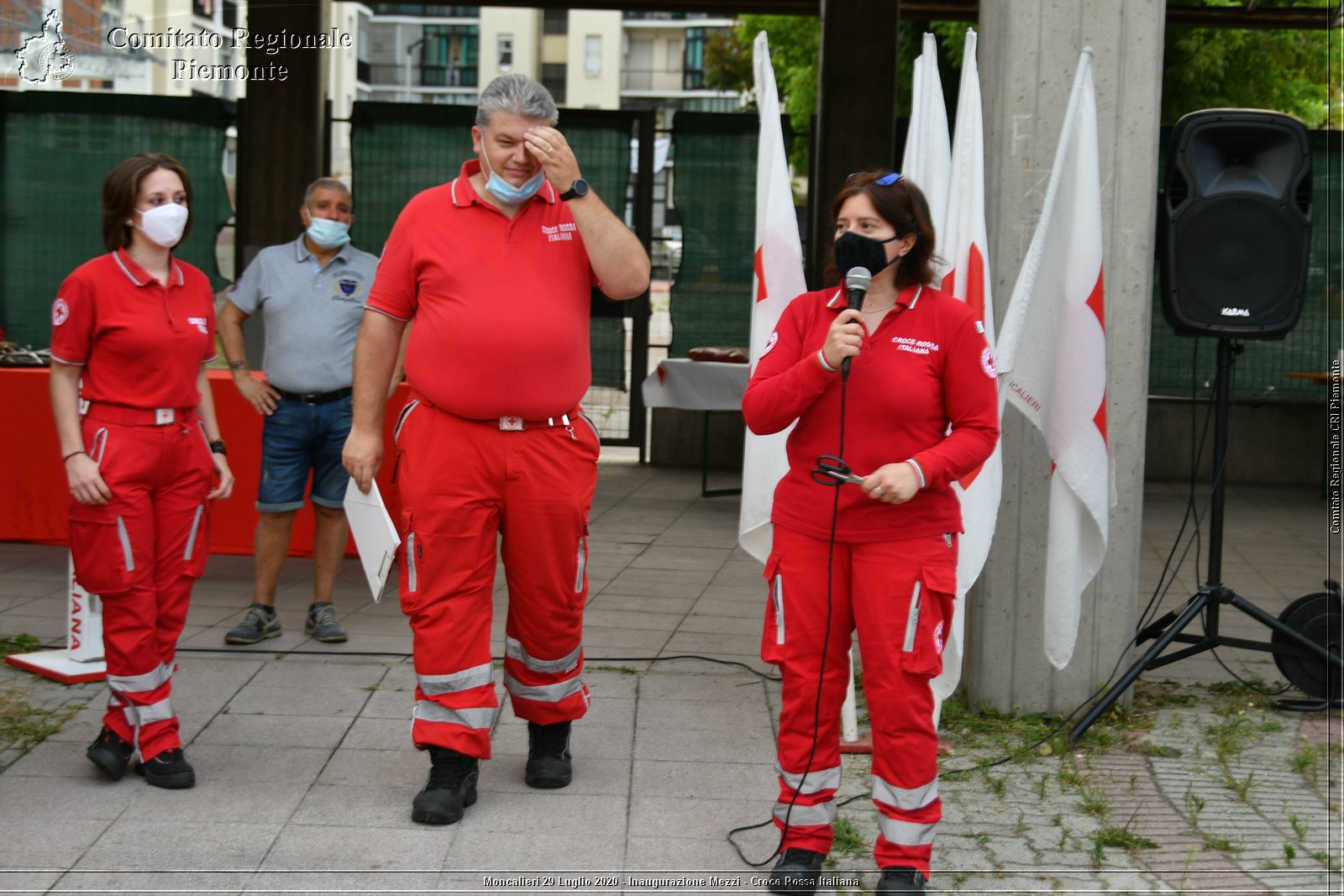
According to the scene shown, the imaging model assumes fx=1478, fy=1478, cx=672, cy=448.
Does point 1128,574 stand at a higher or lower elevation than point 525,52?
lower

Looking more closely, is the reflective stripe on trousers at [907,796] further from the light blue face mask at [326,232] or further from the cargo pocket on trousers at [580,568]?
the light blue face mask at [326,232]

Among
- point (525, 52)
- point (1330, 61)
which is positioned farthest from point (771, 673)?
point (525, 52)

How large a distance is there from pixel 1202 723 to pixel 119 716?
379cm

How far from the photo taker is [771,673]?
19.9ft

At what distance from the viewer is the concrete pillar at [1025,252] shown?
17.2 ft

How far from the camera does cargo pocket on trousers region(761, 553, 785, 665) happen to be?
3.83 m

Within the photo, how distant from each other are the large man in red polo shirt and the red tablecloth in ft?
10.8

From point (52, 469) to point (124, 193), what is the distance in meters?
3.68

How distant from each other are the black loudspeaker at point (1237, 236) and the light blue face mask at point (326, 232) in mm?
3330

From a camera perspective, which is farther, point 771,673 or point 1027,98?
point 771,673

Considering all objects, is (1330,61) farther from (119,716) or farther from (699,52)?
(699,52)

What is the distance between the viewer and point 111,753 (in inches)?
178

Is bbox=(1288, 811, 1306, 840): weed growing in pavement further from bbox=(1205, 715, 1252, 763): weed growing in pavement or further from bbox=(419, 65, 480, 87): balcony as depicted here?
bbox=(419, 65, 480, 87): balcony

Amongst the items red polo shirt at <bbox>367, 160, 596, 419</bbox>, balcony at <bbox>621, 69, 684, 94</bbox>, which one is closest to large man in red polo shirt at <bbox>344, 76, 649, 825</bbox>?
red polo shirt at <bbox>367, 160, 596, 419</bbox>
